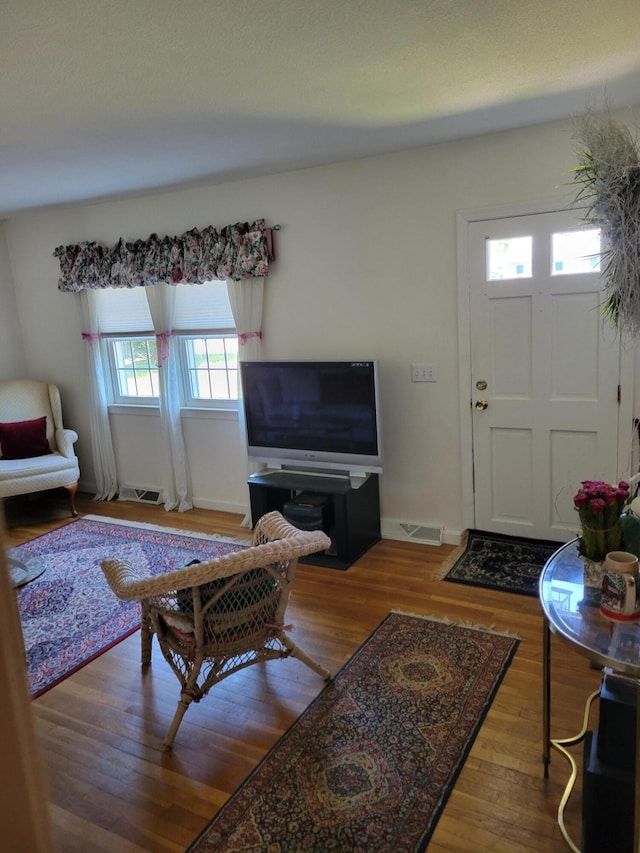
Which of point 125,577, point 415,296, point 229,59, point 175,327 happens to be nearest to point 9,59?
point 229,59

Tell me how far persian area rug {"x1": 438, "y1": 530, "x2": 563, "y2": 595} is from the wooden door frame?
0.18 m

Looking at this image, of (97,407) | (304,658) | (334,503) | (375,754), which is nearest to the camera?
(375,754)

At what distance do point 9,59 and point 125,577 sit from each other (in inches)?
73.9

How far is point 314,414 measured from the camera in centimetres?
394

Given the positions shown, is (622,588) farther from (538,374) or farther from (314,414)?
(314,414)

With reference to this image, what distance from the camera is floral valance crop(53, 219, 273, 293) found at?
13.5 ft

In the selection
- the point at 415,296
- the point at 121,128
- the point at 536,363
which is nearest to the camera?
the point at 121,128

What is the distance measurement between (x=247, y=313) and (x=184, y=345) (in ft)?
2.57

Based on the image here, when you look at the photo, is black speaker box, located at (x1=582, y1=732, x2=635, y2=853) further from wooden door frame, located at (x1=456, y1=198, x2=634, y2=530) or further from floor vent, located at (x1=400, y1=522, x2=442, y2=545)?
floor vent, located at (x1=400, y1=522, x2=442, y2=545)

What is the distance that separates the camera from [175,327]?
4746 mm

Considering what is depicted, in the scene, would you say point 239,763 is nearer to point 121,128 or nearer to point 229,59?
point 229,59

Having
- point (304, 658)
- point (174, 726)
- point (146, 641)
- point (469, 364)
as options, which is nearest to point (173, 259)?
point (469, 364)

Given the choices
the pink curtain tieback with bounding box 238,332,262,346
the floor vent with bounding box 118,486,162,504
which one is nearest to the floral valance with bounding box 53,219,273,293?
the pink curtain tieback with bounding box 238,332,262,346

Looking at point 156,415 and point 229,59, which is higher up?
point 229,59
